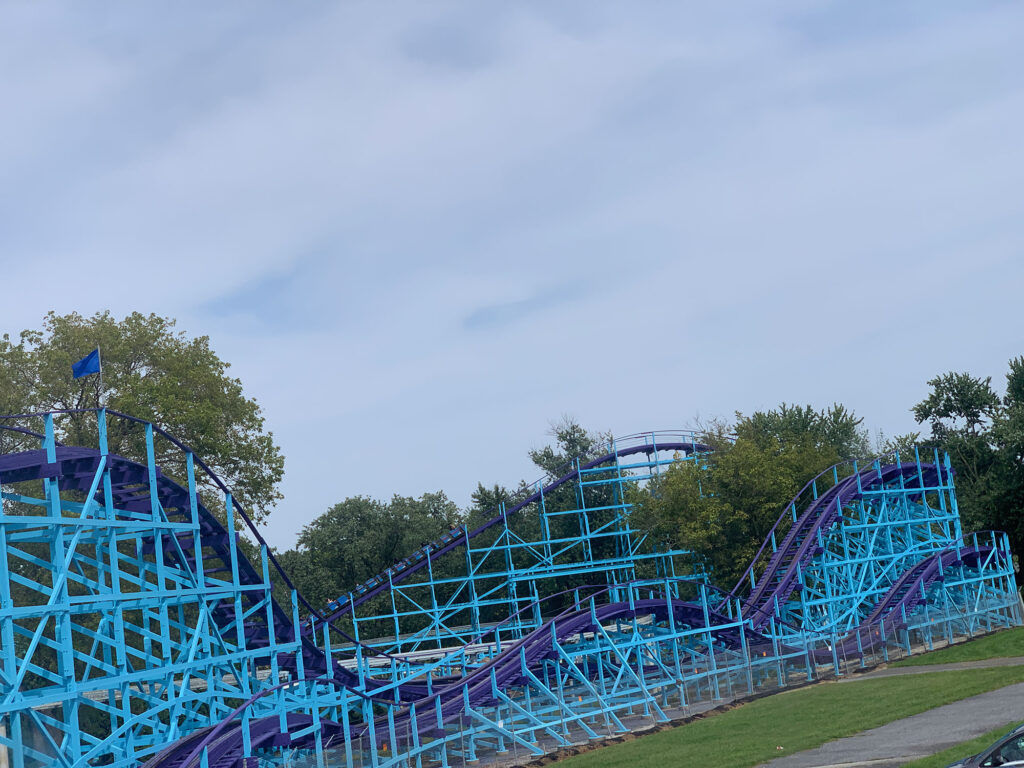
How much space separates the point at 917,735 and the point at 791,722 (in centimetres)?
481

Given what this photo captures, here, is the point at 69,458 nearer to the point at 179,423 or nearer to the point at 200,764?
the point at 200,764

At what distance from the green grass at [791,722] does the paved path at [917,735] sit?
1.74 ft

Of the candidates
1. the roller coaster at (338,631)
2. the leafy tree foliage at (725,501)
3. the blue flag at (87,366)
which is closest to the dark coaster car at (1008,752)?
the roller coaster at (338,631)

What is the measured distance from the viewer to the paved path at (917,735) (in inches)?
707

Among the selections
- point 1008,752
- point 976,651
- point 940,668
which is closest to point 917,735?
point 1008,752

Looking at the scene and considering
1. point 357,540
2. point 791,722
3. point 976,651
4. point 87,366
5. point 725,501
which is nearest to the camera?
point 87,366

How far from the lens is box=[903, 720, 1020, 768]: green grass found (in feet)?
52.6

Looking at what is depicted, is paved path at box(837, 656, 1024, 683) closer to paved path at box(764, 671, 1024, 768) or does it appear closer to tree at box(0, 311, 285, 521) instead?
paved path at box(764, 671, 1024, 768)

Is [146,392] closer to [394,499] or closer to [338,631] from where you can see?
[338,631]

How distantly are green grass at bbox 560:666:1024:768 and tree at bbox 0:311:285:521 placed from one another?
19.1 metres

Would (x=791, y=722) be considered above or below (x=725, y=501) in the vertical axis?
below

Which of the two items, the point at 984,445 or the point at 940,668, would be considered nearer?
the point at 940,668

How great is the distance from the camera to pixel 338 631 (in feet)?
104

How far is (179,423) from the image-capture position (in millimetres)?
36531
